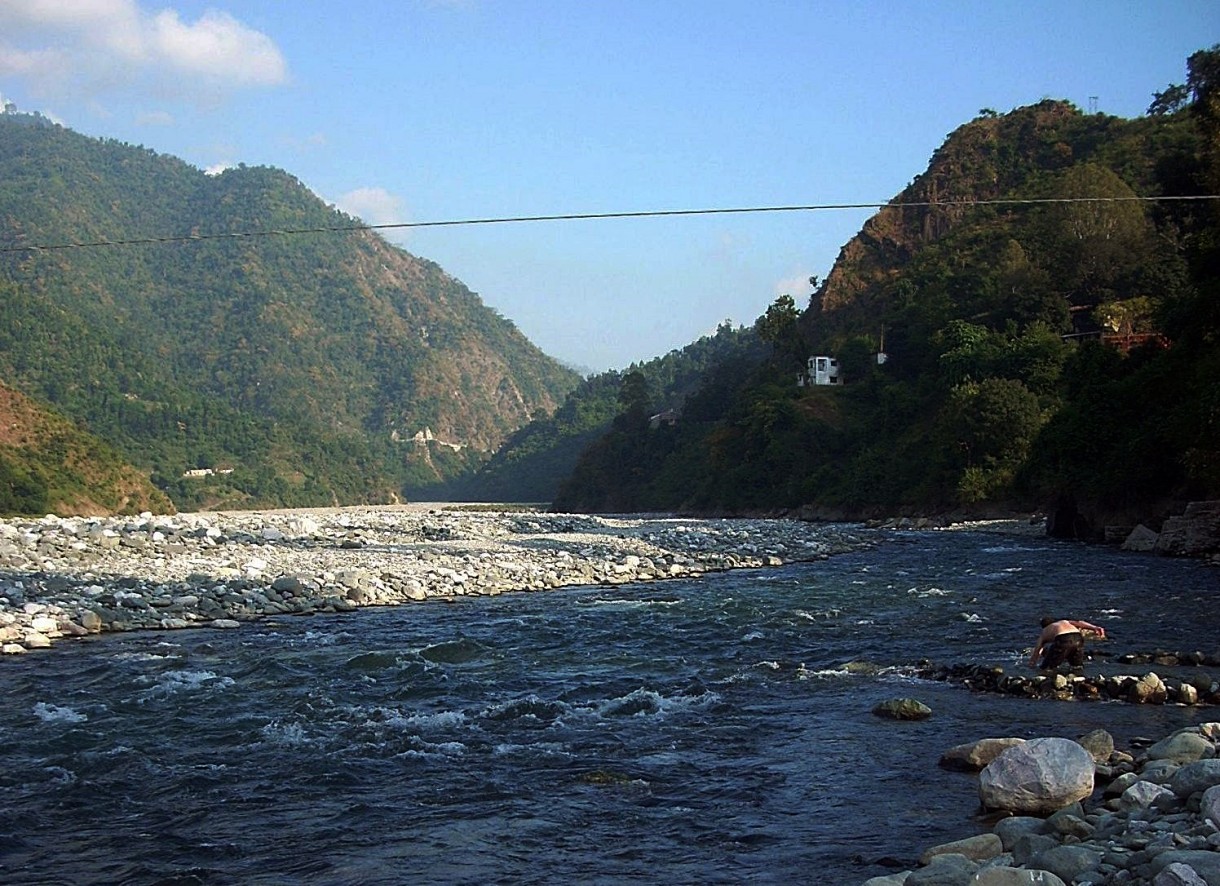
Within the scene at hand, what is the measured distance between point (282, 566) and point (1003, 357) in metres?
42.6

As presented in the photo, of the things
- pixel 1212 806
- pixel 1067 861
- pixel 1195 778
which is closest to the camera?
pixel 1067 861

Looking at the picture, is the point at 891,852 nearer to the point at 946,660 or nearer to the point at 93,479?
the point at 946,660

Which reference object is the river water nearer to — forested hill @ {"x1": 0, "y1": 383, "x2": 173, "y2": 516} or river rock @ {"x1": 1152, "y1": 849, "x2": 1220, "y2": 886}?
river rock @ {"x1": 1152, "y1": 849, "x2": 1220, "y2": 886}

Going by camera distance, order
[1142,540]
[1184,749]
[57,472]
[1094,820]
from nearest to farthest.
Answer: [1094,820] → [1184,749] → [1142,540] → [57,472]

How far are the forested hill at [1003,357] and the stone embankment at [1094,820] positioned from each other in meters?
11.8

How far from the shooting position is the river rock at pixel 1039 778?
6.89 metres

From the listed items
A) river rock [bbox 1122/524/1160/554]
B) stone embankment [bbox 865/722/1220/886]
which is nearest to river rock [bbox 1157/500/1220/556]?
river rock [bbox 1122/524/1160/554]

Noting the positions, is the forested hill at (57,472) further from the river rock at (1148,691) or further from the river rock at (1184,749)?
the river rock at (1184,749)

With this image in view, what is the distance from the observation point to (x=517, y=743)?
936 centimetres

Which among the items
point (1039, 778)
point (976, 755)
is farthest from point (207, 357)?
point (1039, 778)

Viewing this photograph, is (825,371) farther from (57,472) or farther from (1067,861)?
(1067,861)

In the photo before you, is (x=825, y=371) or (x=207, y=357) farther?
(x=207, y=357)

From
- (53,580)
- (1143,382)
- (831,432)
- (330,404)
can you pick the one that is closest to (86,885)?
(53,580)

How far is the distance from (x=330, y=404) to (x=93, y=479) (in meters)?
114
